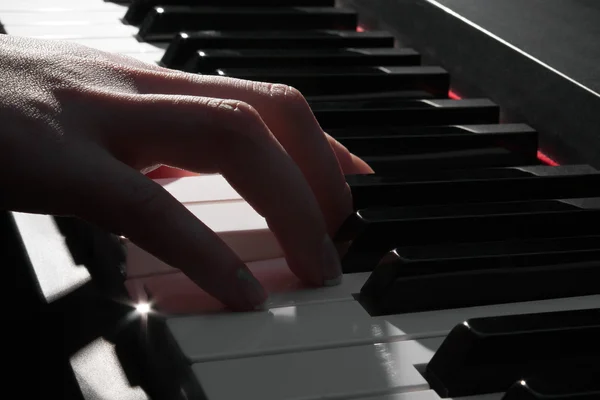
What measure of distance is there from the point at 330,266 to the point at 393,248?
97 millimetres

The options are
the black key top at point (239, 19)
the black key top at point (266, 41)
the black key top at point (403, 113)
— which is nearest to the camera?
the black key top at point (403, 113)

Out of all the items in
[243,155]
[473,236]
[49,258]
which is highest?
[243,155]

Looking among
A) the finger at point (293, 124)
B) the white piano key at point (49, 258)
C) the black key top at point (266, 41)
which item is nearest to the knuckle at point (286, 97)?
the finger at point (293, 124)

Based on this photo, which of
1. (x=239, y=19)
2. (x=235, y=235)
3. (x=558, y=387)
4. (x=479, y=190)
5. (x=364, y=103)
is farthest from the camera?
(x=239, y=19)

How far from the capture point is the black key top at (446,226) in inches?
44.6

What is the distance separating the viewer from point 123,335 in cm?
102

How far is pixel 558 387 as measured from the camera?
2.58 ft

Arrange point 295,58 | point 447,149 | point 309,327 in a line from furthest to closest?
point 295,58
point 447,149
point 309,327

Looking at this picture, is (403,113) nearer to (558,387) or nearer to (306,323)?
(306,323)

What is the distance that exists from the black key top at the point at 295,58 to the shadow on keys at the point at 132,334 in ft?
1.80

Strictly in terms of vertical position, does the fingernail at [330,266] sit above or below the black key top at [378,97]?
below

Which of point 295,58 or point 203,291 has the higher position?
point 295,58

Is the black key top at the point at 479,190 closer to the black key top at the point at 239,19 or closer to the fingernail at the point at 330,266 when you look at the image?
the fingernail at the point at 330,266

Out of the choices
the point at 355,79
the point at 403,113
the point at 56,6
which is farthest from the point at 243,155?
the point at 56,6
